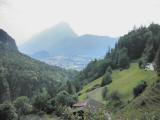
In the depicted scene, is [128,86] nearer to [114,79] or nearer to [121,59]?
[114,79]

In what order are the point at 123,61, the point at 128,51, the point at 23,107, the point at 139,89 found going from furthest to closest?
the point at 128,51, the point at 123,61, the point at 23,107, the point at 139,89

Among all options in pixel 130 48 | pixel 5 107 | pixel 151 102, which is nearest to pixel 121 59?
pixel 130 48

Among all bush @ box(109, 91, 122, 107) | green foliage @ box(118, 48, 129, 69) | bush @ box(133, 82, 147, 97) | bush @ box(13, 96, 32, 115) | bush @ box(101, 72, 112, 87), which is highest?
green foliage @ box(118, 48, 129, 69)

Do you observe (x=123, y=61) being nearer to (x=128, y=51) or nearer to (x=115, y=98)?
(x=128, y=51)

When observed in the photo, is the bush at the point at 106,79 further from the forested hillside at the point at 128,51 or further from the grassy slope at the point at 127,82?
the forested hillside at the point at 128,51

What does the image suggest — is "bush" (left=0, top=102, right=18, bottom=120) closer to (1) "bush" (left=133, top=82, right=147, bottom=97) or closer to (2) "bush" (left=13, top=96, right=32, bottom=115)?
(2) "bush" (left=13, top=96, right=32, bottom=115)

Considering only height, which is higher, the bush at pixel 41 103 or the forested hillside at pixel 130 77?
the forested hillside at pixel 130 77

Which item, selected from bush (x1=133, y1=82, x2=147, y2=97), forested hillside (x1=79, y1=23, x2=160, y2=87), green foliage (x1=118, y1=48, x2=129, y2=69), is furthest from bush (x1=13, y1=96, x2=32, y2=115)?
forested hillside (x1=79, y1=23, x2=160, y2=87)

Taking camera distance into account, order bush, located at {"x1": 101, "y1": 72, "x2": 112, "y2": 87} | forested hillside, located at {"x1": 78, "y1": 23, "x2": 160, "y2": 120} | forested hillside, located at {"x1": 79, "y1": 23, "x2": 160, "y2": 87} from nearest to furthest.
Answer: forested hillside, located at {"x1": 78, "y1": 23, "x2": 160, "y2": 120} < bush, located at {"x1": 101, "y1": 72, "x2": 112, "y2": 87} < forested hillside, located at {"x1": 79, "y1": 23, "x2": 160, "y2": 87}

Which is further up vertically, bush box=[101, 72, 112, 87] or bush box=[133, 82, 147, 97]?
bush box=[101, 72, 112, 87]

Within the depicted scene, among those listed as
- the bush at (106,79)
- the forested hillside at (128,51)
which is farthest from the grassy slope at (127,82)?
the forested hillside at (128,51)

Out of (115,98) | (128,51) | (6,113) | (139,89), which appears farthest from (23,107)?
(128,51)

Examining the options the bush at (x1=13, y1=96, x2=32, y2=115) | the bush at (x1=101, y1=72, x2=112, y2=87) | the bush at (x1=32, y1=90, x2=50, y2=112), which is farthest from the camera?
the bush at (x1=101, y1=72, x2=112, y2=87)

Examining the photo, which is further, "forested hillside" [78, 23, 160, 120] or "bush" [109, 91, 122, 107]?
"bush" [109, 91, 122, 107]
